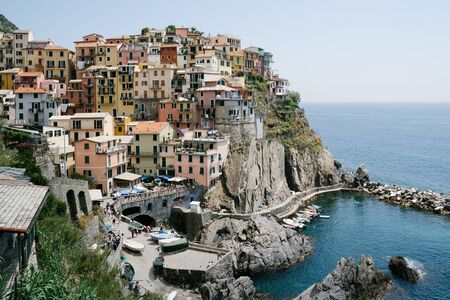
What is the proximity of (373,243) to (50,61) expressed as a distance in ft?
208

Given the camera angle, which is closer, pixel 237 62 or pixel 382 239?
pixel 382 239

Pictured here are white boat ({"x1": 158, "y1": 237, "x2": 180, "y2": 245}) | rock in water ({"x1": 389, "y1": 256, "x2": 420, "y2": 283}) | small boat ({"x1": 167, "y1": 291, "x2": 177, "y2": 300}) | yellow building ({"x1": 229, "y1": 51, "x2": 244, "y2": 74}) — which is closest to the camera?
small boat ({"x1": 167, "y1": 291, "x2": 177, "y2": 300})

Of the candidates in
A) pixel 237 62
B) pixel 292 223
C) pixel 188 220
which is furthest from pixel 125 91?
pixel 292 223

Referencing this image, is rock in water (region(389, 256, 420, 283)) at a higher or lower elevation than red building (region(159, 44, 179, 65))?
lower

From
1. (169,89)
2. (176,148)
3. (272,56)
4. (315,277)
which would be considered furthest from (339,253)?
(272,56)

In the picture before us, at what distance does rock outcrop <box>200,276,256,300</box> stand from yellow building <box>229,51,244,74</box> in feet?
201

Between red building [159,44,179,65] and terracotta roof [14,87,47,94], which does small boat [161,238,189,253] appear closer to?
terracotta roof [14,87,47,94]

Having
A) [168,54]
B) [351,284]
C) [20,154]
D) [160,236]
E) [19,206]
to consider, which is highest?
[168,54]

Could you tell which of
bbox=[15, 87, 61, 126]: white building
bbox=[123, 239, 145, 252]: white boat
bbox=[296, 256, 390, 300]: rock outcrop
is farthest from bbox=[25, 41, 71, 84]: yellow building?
bbox=[296, 256, 390, 300]: rock outcrop

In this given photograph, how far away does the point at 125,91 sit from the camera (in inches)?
3226

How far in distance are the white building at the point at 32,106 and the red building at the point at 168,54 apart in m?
26.5

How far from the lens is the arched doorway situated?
60.1 metres

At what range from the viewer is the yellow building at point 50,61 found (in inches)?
3469

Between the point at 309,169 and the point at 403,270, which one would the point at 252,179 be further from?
the point at 403,270
